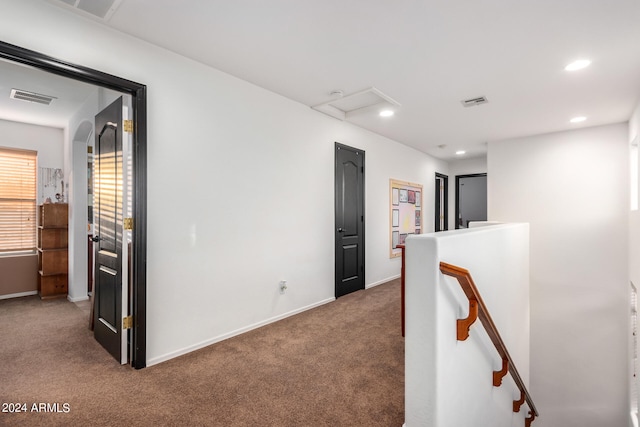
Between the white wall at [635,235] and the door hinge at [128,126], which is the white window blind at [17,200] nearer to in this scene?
the door hinge at [128,126]

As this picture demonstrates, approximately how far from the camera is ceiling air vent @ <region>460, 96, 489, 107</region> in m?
3.76

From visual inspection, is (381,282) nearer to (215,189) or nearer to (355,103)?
(355,103)

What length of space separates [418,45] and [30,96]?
4.51 meters

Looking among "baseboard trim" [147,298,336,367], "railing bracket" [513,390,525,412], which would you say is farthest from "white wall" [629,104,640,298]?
"baseboard trim" [147,298,336,367]

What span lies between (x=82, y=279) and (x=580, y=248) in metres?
7.70

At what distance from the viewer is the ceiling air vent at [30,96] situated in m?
3.65

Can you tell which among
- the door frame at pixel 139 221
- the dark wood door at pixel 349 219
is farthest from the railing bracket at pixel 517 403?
the door frame at pixel 139 221

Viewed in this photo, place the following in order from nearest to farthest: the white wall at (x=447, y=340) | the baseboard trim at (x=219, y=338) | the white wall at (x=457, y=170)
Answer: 1. the white wall at (x=447, y=340)
2. the baseboard trim at (x=219, y=338)
3. the white wall at (x=457, y=170)

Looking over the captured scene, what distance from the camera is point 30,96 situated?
3768 millimetres

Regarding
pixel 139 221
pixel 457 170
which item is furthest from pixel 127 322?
pixel 457 170

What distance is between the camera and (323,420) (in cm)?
196

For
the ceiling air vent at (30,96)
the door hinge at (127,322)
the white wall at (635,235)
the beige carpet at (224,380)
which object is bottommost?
the beige carpet at (224,380)

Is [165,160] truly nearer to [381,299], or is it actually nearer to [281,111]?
[281,111]

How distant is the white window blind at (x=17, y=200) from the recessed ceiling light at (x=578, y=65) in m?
7.13
